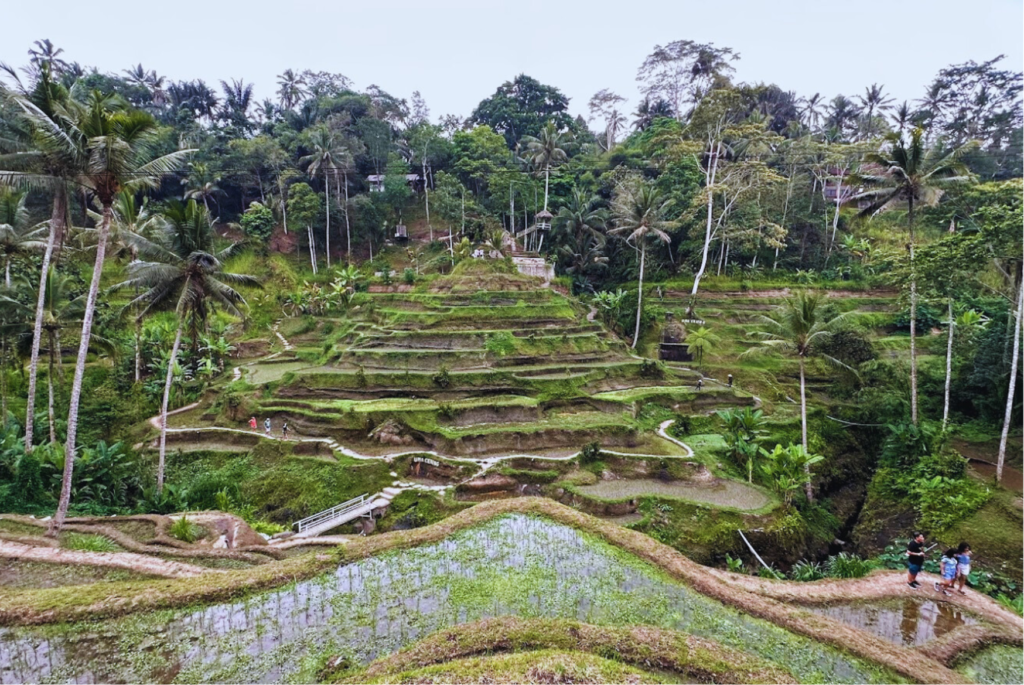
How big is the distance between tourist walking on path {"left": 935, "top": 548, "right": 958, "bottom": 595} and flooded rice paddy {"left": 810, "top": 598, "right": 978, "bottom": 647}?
45 cm

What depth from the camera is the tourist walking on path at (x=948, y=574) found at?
34.6 feet

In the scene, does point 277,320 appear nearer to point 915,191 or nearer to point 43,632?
point 43,632

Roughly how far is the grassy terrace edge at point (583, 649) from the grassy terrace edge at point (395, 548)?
1932 mm

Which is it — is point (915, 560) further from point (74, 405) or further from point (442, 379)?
point (74, 405)

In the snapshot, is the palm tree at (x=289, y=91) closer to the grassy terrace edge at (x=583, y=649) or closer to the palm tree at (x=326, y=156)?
the palm tree at (x=326, y=156)

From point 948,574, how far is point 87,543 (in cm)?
1928

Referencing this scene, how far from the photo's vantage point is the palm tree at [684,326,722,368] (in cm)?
3112

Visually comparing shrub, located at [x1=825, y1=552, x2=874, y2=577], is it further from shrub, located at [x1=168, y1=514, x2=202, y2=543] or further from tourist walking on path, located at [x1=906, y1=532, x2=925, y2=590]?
shrub, located at [x1=168, y1=514, x2=202, y2=543]

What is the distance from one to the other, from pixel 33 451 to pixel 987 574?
1097 inches

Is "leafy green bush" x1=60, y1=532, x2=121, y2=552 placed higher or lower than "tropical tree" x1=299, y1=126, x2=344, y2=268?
lower

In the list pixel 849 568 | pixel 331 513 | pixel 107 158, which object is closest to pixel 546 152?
pixel 331 513

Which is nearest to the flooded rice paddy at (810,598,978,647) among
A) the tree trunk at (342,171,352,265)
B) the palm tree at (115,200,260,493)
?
the palm tree at (115,200,260,493)

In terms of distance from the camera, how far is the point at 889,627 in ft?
31.2

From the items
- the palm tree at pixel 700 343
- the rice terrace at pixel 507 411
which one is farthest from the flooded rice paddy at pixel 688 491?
the palm tree at pixel 700 343
